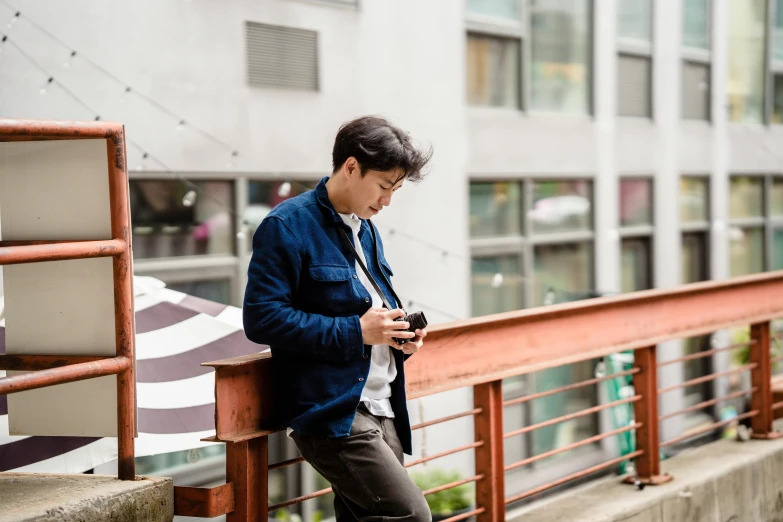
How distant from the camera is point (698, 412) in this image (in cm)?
1132

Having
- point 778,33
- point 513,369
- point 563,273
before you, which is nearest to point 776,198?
point 778,33

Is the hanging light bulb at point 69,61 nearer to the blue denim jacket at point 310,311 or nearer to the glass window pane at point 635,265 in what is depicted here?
the blue denim jacket at point 310,311

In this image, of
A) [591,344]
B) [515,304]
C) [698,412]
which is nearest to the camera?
[591,344]

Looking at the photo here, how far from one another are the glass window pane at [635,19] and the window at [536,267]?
1693 millimetres

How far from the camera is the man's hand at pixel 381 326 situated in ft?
8.77

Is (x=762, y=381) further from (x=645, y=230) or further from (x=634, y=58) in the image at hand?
(x=634, y=58)

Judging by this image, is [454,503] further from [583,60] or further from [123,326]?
[123,326]

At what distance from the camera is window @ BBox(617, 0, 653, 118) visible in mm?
9789

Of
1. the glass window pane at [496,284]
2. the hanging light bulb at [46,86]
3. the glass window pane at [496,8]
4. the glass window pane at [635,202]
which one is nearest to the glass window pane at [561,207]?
the glass window pane at [496,284]

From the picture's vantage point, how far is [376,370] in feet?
9.31

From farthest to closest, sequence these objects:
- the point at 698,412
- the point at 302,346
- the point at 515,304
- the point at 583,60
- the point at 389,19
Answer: the point at 698,412 → the point at 583,60 → the point at 515,304 → the point at 389,19 → the point at 302,346

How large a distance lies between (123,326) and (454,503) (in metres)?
5.21

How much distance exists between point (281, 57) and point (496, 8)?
261 centimetres

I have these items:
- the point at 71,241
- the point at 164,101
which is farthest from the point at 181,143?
the point at 71,241
